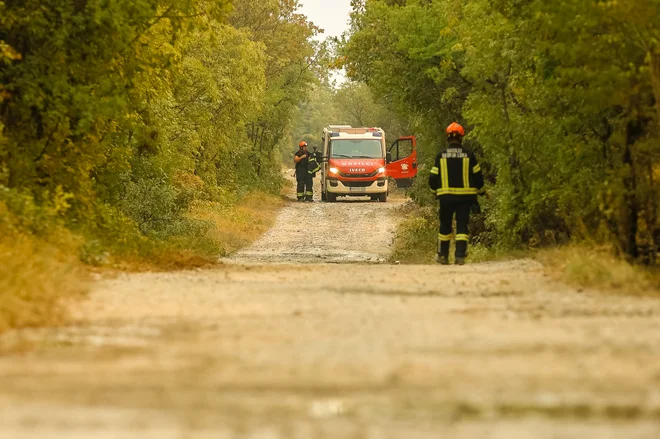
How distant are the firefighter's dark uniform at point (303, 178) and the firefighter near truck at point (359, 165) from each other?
29.3 inches

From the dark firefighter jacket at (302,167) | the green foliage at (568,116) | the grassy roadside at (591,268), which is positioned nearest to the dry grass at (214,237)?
the dark firefighter jacket at (302,167)

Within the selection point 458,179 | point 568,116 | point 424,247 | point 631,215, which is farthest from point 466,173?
point 424,247

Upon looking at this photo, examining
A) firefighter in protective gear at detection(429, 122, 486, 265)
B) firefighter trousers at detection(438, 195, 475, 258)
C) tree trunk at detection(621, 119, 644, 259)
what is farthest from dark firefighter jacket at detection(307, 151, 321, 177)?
tree trunk at detection(621, 119, 644, 259)

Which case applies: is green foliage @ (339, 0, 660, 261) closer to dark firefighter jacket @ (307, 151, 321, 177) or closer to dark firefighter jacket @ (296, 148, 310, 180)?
dark firefighter jacket @ (307, 151, 321, 177)

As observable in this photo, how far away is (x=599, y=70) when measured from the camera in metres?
12.7

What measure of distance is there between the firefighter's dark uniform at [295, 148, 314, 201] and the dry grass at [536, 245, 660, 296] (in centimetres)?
3141

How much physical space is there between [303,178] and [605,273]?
116 feet

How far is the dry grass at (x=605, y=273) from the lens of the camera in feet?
33.8

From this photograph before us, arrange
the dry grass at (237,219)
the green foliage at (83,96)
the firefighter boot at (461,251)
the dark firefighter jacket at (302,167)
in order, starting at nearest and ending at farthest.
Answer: the green foliage at (83,96) → the firefighter boot at (461,251) → the dry grass at (237,219) → the dark firefighter jacket at (302,167)

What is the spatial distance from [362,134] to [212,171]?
6.27 m

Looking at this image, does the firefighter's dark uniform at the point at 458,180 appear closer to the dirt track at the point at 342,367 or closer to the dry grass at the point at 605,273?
the dry grass at the point at 605,273

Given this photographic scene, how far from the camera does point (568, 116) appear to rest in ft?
49.1

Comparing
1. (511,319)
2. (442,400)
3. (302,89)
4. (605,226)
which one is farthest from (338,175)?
(442,400)

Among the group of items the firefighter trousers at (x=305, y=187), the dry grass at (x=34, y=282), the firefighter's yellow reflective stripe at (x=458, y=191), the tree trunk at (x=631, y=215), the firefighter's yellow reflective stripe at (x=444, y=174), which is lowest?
the dry grass at (x=34, y=282)
